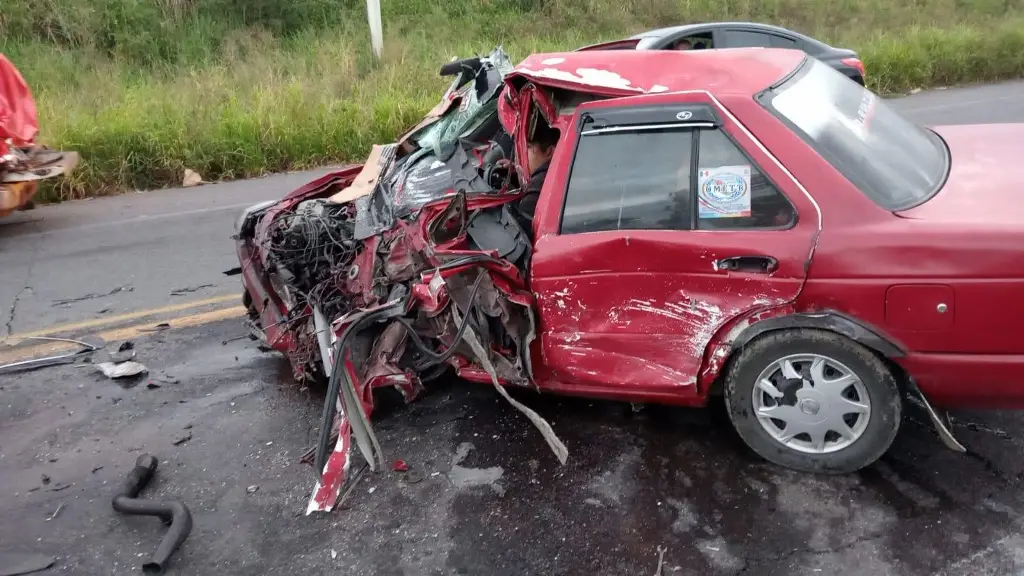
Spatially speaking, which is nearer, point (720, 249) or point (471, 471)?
point (720, 249)

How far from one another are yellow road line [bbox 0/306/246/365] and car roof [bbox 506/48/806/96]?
2.72m

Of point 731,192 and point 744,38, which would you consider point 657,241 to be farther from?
point 744,38

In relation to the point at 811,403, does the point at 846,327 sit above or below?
above

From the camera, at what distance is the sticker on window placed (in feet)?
10.3

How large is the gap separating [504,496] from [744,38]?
293 inches

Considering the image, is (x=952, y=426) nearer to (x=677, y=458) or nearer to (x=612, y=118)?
(x=677, y=458)

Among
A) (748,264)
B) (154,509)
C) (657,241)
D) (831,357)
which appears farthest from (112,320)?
(831,357)

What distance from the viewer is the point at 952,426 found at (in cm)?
346

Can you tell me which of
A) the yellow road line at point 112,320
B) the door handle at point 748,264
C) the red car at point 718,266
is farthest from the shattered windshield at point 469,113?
the door handle at point 748,264

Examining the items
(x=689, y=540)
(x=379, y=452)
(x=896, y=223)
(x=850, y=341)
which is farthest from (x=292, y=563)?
(x=896, y=223)

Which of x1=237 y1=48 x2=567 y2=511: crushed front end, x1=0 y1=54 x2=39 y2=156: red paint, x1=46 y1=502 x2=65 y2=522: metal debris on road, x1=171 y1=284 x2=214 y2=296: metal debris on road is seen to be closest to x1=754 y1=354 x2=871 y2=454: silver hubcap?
x1=237 y1=48 x2=567 y2=511: crushed front end

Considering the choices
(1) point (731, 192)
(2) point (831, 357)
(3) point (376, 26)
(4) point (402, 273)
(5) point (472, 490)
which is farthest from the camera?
(3) point (376, 26)

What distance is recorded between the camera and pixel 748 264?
121 inches

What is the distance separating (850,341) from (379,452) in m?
2.00
